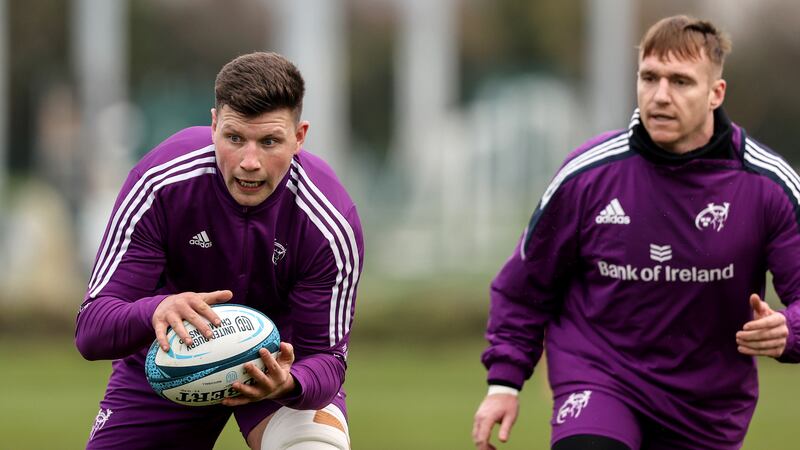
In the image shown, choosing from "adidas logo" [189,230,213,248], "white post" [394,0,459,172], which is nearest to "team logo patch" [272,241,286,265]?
"adidas logo" [189,230,213,248]

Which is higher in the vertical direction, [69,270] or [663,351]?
[663,351]

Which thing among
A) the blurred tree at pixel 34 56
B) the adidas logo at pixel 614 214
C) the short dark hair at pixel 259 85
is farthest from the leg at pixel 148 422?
the blurred tree at pixel 34 56

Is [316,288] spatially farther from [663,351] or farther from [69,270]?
[69,270]

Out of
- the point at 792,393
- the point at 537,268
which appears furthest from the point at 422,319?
the point at 537,268

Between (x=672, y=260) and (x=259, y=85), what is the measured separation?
Answer: 1.84 metres

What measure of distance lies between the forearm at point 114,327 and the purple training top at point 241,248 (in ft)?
0.06

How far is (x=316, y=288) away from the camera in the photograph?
220 inches

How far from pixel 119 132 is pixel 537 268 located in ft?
63.9

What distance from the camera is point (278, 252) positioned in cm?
561

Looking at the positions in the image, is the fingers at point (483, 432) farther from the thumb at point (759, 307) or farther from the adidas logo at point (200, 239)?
the adidas logo at point (200, 239)

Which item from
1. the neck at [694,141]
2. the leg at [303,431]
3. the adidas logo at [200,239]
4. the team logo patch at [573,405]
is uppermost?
the neck at [694,141]

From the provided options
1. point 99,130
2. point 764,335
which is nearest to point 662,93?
point 764,335

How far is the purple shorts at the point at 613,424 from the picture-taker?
5496mm

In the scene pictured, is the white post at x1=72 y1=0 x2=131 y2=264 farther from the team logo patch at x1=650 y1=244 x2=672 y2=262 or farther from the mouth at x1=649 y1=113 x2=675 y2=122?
the mouth at x1=649 y1=113 x2=675 y2=122
